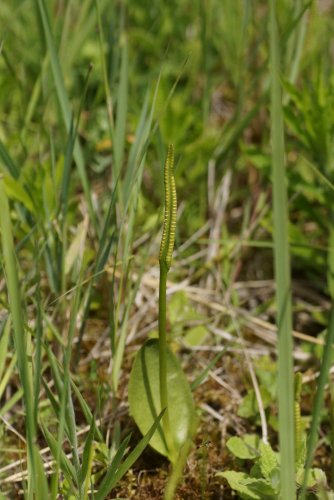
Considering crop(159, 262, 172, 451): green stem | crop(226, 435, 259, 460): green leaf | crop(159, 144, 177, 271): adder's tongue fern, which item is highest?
crop(159, 144, 177, 271): adder's tongue fern

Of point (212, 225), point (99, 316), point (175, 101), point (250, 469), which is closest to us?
point (250, 469)

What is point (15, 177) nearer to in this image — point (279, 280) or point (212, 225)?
point (212, 225)

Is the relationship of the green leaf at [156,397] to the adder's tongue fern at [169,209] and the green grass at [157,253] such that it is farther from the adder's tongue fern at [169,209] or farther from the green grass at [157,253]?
the adder's tongue fern at [169,209]

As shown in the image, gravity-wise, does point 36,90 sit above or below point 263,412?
above

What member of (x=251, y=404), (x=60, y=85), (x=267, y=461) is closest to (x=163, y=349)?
(x=267, y=461)

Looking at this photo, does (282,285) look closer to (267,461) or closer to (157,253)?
(267,461)

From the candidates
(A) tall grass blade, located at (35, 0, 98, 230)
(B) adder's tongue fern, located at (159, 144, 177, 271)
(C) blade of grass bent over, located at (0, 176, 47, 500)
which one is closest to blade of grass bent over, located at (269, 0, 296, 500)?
(B) adder's tongue fern, located at (159, 144, 177, 271)

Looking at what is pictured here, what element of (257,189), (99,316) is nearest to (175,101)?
(257,189)

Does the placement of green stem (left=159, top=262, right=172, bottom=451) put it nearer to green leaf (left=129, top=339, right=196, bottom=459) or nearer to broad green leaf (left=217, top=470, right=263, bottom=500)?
green leaf (left=129, top=339, right=196, bottom=459)
